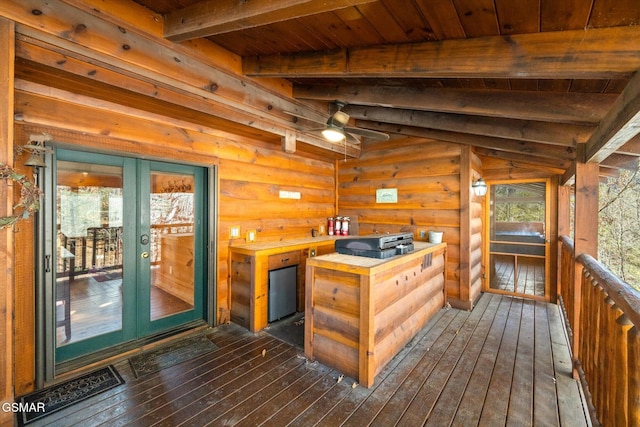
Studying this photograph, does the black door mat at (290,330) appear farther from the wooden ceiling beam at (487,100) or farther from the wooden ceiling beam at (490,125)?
the wooden ceiling beam at (490,125)

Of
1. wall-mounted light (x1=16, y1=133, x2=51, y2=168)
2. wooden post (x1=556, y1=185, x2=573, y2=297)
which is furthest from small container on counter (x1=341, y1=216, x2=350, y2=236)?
wall-mounted light (x1=16, y1=133, x2=51, y2=168)

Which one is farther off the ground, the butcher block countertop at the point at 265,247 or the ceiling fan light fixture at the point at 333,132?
the ceiling fan light fixture at the point at 333,132

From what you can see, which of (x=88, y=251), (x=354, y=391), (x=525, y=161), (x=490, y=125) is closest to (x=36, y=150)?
(x=88, y=251)

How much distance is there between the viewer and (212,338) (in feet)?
9.96

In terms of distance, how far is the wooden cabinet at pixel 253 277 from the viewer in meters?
3.17

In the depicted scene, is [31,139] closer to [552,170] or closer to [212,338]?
[212,338]

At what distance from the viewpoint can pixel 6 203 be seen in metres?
1.41

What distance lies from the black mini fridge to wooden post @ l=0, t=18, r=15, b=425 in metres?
2.18

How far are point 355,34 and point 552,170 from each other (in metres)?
4.00

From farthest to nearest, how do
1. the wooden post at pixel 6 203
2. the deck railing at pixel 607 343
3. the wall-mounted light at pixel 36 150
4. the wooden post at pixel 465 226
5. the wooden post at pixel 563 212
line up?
the wooden post at pixel 563 212 < the wooden post at pixel 465 226 < the wall-mounted light at pixel 36 150 < the wooden post at pixel 6 203 < the deck railing at pixel 607 343

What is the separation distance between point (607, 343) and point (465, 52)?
194 cm

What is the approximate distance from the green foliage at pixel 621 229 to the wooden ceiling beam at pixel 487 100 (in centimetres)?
503

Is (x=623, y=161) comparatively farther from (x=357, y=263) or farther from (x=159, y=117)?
(x=159, y=117)

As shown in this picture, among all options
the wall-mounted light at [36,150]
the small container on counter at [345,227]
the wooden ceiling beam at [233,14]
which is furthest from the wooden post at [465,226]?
the wall-mounted light at [36,150]
